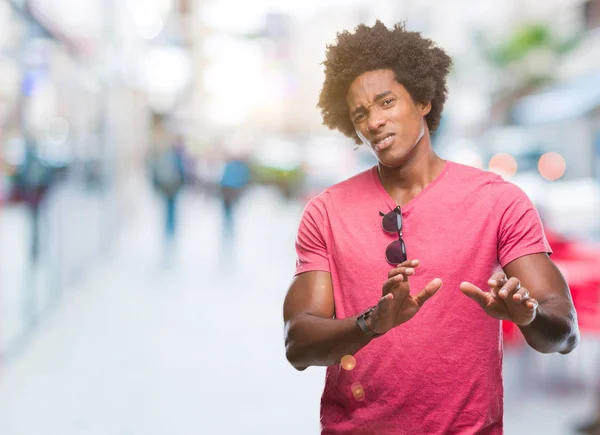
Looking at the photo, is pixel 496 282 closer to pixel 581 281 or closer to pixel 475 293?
pixel 475 293

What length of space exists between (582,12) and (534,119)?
3.88 metres

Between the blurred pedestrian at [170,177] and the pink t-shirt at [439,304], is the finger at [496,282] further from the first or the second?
the blurred pedestrian at [170,177]

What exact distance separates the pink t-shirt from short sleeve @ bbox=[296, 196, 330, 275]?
0.04m

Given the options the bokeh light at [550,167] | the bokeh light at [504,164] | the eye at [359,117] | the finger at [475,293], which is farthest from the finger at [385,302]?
the bokeh light at [550,167]

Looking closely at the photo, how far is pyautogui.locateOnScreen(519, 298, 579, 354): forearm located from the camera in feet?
5.83

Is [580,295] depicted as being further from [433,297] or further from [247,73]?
[247,73]

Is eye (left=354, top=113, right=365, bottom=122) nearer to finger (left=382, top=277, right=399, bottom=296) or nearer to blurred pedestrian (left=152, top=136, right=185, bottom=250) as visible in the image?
finger (left=382, top=277, right=399, bottom=296)

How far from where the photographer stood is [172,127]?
→ 1353cm

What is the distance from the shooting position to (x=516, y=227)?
1.88 m

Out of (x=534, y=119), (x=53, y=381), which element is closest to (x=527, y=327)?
(x=53, y=381)

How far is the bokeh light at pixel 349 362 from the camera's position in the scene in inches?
75.9

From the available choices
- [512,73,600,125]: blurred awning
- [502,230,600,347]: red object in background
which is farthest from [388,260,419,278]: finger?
[512,73,600,125]: blurred awning

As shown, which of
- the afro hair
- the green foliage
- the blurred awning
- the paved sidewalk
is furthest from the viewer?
the green foliage

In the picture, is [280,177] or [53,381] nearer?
[53,381]
